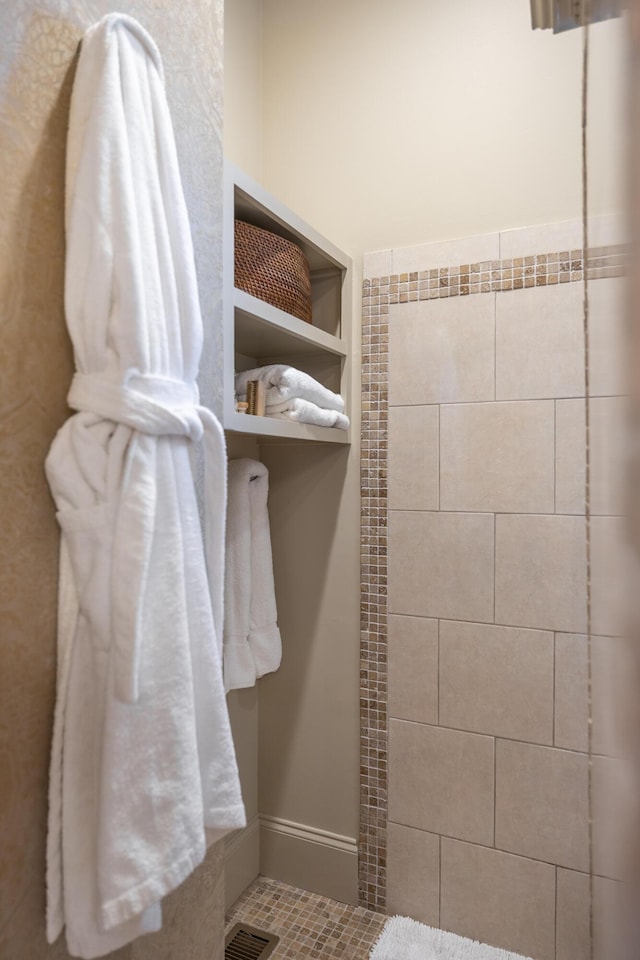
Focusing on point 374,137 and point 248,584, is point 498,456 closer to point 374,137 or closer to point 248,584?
point 248,584

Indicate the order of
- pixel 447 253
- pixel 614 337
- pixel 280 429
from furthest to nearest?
pixel 447 253 → pixel 280 429 → pixel 614 337

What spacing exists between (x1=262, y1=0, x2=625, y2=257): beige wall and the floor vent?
5.98ft

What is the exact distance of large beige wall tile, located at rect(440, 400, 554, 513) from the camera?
1517mm

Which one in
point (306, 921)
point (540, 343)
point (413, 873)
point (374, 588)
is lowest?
point (306, 921)

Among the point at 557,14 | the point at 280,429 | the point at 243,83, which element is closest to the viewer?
the point at 557,14

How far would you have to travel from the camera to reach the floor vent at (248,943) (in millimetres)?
1524

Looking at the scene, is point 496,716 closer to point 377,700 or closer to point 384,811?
point 377,700

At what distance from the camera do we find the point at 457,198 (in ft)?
5.28

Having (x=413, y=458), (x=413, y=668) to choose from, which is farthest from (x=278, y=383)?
(x=413, y=668)

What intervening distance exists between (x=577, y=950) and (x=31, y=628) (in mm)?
1550

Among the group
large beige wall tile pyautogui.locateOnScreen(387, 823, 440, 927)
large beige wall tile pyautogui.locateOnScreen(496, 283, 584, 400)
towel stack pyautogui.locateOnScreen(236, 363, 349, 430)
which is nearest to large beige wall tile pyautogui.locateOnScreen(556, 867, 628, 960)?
large beige wall tile pyautogui.locateOnScreen(387, 823, 440, 927)

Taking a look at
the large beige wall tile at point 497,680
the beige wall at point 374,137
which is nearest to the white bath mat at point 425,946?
the beige wall at point 374,137

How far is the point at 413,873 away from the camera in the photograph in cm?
166

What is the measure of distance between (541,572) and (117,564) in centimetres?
114
